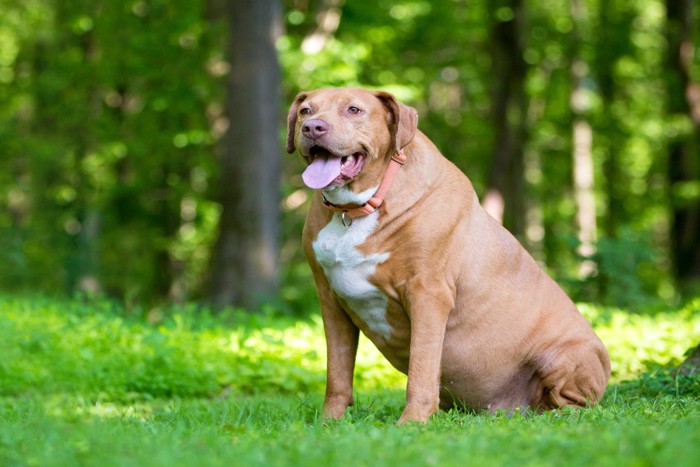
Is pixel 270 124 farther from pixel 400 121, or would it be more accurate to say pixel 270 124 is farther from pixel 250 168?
pixel 400 121

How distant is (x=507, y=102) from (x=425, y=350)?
14.7 metres

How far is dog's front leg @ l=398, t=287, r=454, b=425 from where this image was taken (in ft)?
17.0

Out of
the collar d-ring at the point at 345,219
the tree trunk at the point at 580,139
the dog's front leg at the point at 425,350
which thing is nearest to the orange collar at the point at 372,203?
the collar d-ring at the point at 345,219

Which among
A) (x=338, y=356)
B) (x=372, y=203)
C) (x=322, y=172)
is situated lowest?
(x=338, y=356)

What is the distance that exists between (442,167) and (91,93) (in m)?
16.8

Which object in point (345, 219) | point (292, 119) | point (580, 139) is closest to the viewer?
point (345, 219)

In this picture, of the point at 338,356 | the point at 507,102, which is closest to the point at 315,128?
the point at 338,356

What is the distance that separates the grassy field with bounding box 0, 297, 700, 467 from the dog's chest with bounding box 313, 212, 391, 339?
0.68 meters

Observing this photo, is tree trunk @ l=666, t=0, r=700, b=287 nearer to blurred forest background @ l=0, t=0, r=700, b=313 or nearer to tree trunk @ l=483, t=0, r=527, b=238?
blurred forest background @ l=0, t=0, r=700, b=313

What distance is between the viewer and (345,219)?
537cm

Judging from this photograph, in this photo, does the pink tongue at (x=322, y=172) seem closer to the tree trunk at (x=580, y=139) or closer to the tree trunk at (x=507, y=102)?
the tree trunk at (x=507, y=102)

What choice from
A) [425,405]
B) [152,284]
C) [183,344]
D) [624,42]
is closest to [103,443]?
[425,405]

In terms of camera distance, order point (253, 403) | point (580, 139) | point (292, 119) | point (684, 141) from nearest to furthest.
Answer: point (292, 119) < point (253, 403) < point (684, 141) < point (580, 139)

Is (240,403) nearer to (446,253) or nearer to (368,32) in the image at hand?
(446,253)
